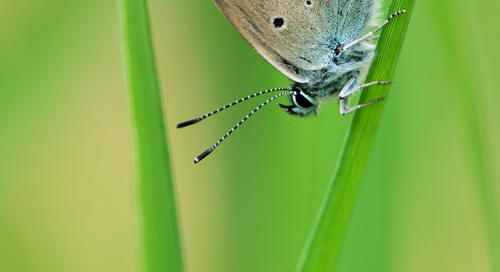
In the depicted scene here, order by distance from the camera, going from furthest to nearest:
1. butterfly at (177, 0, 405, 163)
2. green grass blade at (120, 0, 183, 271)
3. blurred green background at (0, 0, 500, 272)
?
butterfly at (177, 0, 405, 163) → blurred green background at (0, 0, 500, 272) → green grass blade at (120, 0, 183, 271)

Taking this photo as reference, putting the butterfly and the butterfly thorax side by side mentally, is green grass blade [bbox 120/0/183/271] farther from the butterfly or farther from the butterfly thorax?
the butterfly thorax

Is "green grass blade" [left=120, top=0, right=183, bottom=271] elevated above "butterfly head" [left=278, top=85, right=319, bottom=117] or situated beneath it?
situated beneath

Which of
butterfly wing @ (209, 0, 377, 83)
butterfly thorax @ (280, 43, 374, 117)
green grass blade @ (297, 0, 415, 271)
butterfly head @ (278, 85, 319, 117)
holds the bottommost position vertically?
green grass blade @ (297, 0, 415, 271)

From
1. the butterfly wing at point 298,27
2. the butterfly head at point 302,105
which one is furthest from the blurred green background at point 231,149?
the butterfly wing at point 298,27

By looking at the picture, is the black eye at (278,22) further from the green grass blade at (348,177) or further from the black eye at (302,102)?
the green grass blade at (348,177)

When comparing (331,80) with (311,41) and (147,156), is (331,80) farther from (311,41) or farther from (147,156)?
(147,156)

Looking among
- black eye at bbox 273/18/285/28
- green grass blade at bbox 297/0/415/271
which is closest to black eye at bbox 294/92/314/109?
black eye at bbox 273/18/285/28

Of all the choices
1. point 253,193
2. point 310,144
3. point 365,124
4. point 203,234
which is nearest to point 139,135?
point 365,124
